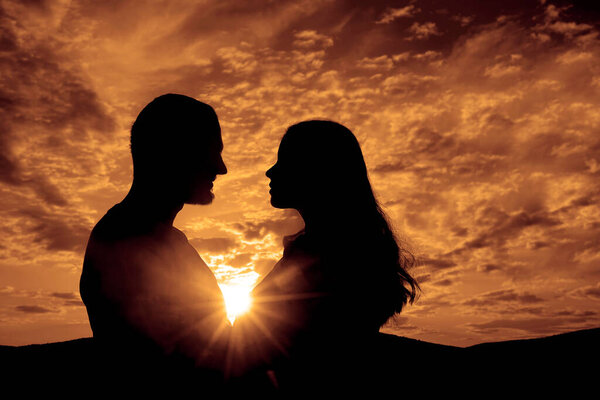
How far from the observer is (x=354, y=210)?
14.9 feet

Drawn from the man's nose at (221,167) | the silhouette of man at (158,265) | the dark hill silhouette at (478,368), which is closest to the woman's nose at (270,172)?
the man's nose at (221,167)

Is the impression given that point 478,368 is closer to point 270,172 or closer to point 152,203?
point 270,172

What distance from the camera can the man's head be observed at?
4.46 metres

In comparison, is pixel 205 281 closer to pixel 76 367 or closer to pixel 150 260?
pixel 150 260

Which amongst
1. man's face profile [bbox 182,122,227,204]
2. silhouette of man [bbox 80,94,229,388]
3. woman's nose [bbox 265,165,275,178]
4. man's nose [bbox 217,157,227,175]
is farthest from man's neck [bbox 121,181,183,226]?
woman's nose [bbox 265,165,275,178]

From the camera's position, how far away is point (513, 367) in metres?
3.46

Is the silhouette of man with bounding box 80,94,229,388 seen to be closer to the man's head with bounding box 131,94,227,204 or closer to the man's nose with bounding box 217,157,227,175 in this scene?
the man's head with bounding box 131,94,227,204

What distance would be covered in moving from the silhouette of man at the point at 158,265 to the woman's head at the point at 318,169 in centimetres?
77

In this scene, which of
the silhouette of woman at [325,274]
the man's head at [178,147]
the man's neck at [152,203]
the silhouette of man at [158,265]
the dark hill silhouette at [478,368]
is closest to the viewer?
the dark hill silhouette at [478,368]

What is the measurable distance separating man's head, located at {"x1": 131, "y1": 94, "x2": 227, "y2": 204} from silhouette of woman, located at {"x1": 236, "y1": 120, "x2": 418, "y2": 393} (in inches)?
26.1

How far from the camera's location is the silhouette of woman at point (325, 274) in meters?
3.69

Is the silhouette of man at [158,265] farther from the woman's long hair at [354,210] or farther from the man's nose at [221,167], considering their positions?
the woman's long hair at [354,210]

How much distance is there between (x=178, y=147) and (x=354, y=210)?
1.76 metres

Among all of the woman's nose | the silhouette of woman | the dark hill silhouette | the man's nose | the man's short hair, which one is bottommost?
the dark hill silhouette
